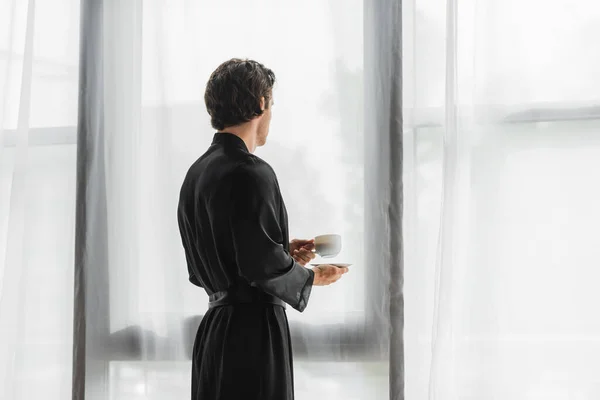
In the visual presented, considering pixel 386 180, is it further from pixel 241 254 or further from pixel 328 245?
pixel 241 254

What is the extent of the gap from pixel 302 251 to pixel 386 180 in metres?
0.35

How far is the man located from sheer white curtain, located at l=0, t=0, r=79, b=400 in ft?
2.30

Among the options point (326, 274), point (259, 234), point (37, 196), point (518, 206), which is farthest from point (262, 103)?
point (37, 196)

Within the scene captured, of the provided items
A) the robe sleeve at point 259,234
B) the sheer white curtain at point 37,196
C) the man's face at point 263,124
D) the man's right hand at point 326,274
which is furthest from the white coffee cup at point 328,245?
the sheer white curtain at point 37,196

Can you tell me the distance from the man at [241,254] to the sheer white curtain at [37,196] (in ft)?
2.30

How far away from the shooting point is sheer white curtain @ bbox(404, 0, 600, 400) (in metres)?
1.57

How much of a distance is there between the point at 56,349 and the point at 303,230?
89 cm

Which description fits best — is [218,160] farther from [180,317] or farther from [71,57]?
[71,57]

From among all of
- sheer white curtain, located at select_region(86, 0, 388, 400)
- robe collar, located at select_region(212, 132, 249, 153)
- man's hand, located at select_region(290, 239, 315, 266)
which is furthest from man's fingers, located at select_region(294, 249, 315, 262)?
robe collar, located at select_region(212, 132, 249, 153)

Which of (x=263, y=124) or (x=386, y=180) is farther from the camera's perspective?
(x=386, y=180)

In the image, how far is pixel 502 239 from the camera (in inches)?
62.6

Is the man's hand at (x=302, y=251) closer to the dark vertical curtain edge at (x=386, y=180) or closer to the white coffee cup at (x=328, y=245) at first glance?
the white coffee cup at (x=328, y=245)

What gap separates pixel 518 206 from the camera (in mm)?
1591

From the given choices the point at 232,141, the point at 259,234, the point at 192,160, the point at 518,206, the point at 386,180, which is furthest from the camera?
the point at 192,160
